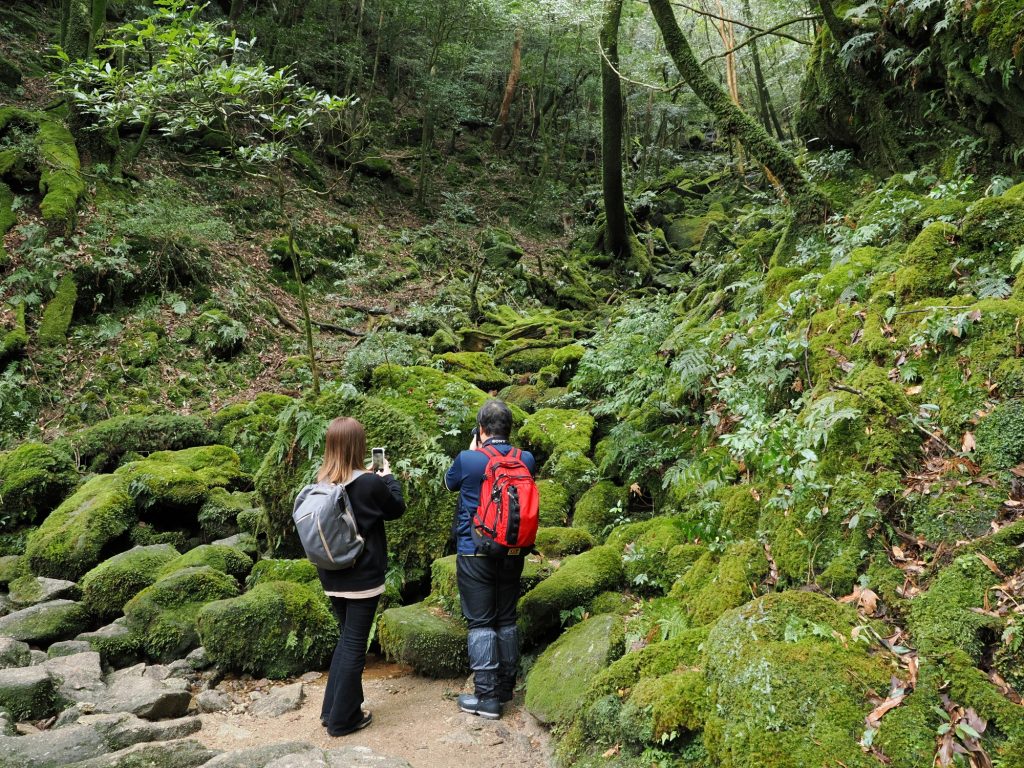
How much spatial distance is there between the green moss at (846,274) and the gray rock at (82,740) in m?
6.19

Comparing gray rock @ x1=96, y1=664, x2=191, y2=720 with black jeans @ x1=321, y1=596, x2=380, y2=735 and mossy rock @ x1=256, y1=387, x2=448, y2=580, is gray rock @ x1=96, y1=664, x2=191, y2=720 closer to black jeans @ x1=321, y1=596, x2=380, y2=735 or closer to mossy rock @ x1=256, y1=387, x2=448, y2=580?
black jeans @ x1=321, y1=596, x2=380, y2=735

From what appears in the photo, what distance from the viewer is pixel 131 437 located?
9297 mm

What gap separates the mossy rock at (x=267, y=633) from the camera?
16.7 feet

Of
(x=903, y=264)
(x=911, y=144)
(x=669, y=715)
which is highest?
(x=911, y=144)

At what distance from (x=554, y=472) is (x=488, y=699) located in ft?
9.78

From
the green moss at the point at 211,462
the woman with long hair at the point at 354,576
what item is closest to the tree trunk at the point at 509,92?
the green moss at the point at 211,462

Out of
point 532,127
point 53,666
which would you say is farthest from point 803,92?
point 532,127

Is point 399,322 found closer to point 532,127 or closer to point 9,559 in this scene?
point 9,559

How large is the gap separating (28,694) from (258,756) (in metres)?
1.99

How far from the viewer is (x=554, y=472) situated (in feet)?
23.2

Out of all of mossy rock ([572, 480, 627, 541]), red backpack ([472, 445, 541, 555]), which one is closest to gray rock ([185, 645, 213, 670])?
red backpack ([472, 445, 541, 555])

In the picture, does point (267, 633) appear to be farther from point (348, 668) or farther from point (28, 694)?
point (28, 694)

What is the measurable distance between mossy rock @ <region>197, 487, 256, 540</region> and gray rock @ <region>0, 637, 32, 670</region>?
2487 millimetres

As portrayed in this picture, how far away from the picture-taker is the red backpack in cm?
442
